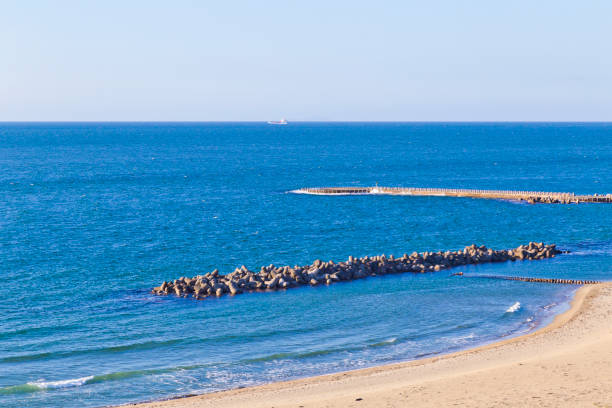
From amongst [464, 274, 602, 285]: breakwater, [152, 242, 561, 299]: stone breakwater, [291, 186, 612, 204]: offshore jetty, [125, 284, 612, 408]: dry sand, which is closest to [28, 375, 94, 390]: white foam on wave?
[125, 284, 612, 408]: dry sand

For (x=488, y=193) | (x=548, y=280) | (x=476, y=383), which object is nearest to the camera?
(x=476, y=383)

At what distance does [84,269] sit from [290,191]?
61813 mm

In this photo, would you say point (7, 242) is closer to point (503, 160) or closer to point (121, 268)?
point (121, 268)

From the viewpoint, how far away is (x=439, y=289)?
2079 inches

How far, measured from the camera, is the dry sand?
28.0 metres

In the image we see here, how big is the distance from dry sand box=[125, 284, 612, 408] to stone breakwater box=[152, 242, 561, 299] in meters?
18.5

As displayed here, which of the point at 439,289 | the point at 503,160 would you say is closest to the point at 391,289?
the point at 439,289

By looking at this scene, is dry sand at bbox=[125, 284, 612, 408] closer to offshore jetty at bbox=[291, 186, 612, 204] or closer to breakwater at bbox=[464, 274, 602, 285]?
breakwater at bbox=[464, 274, 602, 285]

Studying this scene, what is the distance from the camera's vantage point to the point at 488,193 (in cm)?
10925

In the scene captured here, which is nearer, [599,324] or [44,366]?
[44,366]

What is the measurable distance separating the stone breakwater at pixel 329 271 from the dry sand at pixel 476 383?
18478 mm

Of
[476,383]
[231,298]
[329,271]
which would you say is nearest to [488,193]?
[329,271]

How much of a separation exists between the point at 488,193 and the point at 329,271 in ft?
193

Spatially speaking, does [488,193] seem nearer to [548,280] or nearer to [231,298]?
[548,280]
